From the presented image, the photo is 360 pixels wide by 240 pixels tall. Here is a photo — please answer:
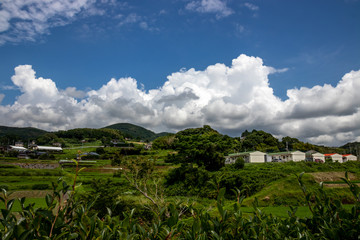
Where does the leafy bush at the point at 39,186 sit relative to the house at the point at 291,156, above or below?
below

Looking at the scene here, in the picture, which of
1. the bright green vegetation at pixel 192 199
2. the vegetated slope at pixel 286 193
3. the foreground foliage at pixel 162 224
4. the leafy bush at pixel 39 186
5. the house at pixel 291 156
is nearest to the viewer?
the foreground foliage at pixel 162 224

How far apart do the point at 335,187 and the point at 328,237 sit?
27057 mm

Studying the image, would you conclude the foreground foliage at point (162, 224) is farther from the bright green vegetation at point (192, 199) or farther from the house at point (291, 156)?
the house at point (291, 156)

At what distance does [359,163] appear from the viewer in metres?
38.3

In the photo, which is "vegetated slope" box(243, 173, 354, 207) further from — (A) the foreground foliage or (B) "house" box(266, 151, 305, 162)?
(B) "house" box(266, 151, 305, 162)

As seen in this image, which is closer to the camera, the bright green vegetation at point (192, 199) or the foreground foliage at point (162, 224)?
the foreground foliage at point (162, 224)

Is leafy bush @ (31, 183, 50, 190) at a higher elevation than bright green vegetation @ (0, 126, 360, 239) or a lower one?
lower

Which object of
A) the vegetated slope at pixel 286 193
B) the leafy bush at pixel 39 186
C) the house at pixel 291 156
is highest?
the house at pixel 291 156

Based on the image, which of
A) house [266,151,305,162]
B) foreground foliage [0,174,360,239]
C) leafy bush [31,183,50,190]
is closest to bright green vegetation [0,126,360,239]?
foreground foliage [0,174,360,239]

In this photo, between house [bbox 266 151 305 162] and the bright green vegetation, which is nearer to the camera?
the bright green vegetation

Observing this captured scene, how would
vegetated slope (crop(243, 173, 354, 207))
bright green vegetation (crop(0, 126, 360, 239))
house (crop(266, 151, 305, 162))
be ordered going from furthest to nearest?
house (crop(266, 151, 305, 162)) < vegetated slope (crop(243, 173, 354, 207)) < bright green vegetation (crop(0, 126, 360, 239))

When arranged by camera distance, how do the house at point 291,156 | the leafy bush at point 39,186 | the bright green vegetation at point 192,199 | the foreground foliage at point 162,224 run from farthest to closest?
the house at point 291,156
the leafy bush at point 39,186
the bright green vegetation at point 192,199
the foreground foliage at point 162,224

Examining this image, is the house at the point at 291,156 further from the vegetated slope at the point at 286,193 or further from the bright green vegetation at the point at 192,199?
the vegetated slope at the point at 286,193

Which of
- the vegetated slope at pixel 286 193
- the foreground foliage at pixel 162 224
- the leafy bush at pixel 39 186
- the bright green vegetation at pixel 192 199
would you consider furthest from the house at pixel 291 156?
the foreground foliage at pixel 162 224
